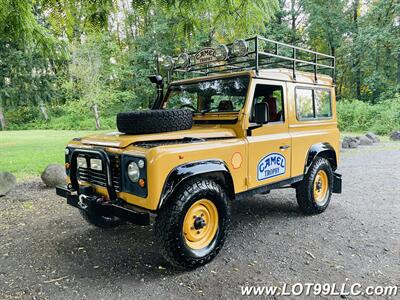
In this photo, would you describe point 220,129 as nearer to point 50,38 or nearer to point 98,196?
point 98,196

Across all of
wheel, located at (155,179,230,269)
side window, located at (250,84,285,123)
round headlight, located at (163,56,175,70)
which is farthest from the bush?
wheel, located at (155,179,230,269)

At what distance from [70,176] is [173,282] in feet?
5.59

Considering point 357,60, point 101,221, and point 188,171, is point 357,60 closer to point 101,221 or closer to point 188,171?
point 101,221

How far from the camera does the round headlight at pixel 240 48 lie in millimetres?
3966

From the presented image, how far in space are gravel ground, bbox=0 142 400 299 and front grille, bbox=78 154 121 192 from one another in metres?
0.88

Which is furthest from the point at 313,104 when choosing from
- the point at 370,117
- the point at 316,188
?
the point at 370,117

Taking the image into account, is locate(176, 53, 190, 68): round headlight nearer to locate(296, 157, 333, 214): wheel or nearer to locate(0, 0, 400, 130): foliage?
locate(296, 157, 333, 214): wheel

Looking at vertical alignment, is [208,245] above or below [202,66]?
below

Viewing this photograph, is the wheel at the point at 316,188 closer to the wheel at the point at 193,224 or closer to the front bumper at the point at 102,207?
the wheel at the point at 193,224

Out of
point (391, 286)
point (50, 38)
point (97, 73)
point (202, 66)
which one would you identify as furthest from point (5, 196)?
point (97, 73)

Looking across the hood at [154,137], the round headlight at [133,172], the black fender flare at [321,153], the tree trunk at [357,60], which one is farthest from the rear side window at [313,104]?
the tree trunk at [357,60]

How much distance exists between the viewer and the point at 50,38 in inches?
208

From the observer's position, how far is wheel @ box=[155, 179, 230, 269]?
3193 millimetres

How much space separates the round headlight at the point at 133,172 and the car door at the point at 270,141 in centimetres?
143
